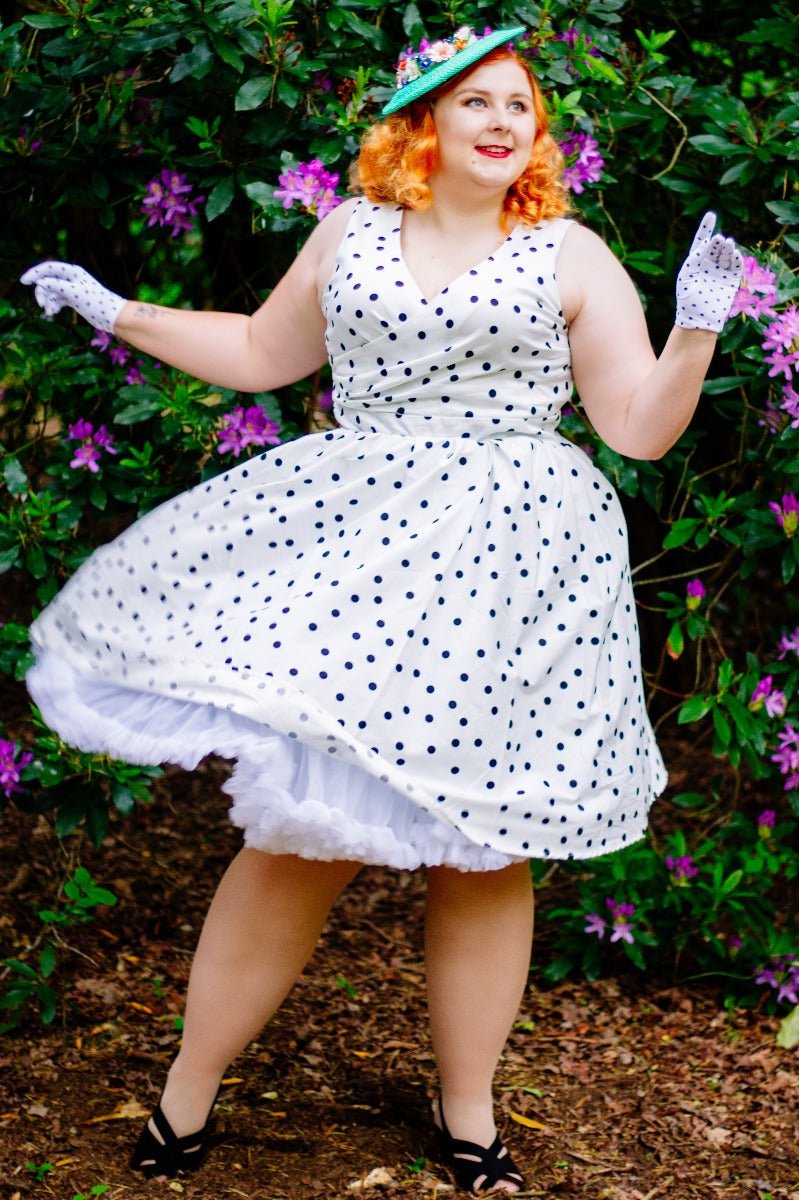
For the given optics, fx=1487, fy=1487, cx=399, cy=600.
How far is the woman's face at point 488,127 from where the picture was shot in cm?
205

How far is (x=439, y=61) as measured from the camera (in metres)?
2.08

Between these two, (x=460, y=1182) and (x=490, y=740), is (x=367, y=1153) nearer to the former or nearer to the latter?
(x=460, y=1182)

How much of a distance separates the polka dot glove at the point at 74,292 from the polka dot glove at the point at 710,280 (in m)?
0.91

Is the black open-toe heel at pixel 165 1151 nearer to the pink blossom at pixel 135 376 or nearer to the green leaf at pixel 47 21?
the pink blossom at pixel 135 376

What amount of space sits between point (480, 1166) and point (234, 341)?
1.33 meters

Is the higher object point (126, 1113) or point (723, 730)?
point (723, 730)

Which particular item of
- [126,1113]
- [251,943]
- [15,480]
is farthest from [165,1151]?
[15,480]

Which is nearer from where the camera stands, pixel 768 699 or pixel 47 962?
pixel 47 962

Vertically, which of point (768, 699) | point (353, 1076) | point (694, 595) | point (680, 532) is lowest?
point (353, 1076)

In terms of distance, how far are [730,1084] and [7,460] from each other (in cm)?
172

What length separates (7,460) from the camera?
2625mm

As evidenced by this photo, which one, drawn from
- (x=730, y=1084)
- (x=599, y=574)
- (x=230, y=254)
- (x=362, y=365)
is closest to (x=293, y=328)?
(x=362, y=365)

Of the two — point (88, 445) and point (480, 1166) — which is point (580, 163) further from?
point (480, 1166)

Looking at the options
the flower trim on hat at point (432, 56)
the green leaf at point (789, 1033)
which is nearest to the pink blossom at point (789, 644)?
the green leaf at point (789, 1033)
